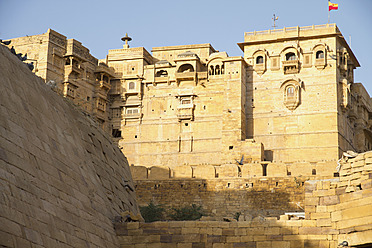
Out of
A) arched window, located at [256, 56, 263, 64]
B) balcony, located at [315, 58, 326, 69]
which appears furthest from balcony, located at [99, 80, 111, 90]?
balcony, located at [315, 58, 326, 69]

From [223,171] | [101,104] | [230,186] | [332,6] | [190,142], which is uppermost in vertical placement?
[332,6]

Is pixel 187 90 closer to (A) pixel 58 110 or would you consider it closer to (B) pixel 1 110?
(A) pixel 58 110

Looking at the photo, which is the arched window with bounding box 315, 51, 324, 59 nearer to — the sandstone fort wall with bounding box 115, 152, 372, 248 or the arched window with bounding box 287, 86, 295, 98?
the arched window with bounding box 287, 86, 295, 98

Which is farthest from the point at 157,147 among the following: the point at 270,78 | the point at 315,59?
the point at 315,59

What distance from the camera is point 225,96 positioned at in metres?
40.7

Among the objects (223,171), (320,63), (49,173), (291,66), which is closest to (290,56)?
(291,66)

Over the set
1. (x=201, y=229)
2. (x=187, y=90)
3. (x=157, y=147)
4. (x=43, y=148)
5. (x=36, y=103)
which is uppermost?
(x=187, y=90)

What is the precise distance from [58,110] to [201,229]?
3655 millimetres

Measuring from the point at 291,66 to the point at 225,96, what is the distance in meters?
4.31

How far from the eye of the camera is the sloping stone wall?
991cm

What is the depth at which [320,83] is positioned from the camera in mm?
40219

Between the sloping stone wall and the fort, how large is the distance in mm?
33

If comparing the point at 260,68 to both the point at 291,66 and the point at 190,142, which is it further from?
the point at 190,142

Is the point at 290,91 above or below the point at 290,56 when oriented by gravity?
below
